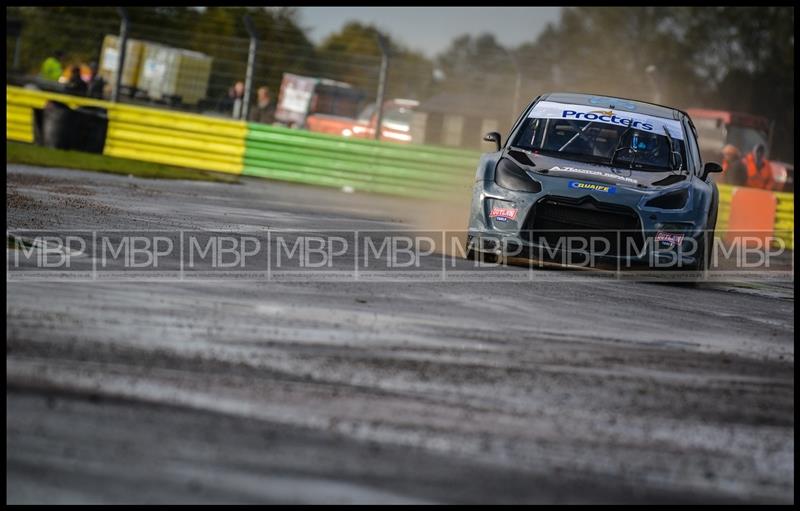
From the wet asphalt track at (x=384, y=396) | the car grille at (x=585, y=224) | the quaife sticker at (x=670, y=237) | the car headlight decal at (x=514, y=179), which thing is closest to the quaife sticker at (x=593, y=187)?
the car grille at (x=585, y=224)

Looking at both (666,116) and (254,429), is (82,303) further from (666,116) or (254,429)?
(666,116)

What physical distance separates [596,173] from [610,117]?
1.41m

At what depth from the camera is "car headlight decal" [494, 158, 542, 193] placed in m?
9.41

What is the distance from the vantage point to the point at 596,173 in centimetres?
962

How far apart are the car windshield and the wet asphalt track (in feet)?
8.36

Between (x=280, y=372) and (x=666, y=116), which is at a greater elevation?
(x=666, y=116)

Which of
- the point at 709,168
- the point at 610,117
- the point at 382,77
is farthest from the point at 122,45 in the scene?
the point at 709,168

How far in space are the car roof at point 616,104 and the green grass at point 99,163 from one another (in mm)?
8101

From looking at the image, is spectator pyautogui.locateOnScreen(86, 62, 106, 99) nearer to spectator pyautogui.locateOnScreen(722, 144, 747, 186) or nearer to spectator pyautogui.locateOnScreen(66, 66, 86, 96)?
spectator pyautogui.locateOnScreen(66, 66, 86, 96)

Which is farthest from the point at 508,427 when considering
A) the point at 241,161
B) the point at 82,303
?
the point at 241,161

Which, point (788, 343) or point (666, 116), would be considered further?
point (666, 116)

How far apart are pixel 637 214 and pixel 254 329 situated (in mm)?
4291

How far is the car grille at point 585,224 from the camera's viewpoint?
927 centimetres

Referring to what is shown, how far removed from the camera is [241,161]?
21.0 m
